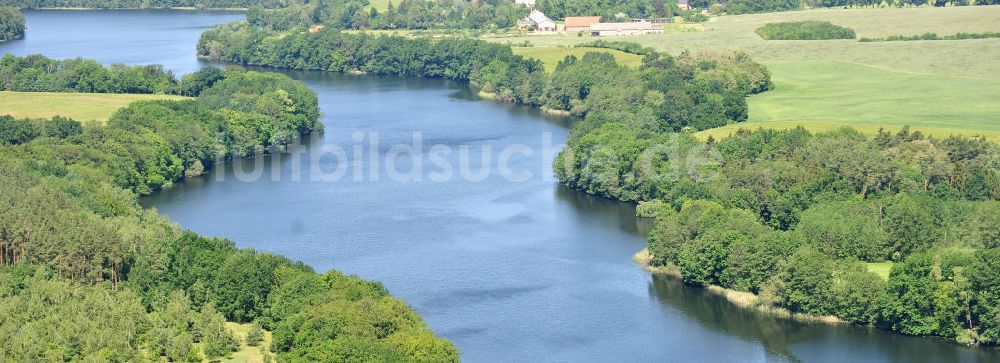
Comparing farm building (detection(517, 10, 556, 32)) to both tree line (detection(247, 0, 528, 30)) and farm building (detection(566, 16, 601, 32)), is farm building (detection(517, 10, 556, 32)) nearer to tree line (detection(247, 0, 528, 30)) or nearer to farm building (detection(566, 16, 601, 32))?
tree line (detection(247, 0, 528, 30))

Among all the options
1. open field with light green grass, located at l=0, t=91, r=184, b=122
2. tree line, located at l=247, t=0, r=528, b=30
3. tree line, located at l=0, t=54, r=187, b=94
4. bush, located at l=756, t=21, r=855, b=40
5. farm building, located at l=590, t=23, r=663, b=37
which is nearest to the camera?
open field with light green grass, located at l=0, t=91, r=184, b=122

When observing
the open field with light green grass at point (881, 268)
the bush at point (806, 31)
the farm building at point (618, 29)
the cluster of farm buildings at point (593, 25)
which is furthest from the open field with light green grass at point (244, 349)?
the farm building at point (618, 29)

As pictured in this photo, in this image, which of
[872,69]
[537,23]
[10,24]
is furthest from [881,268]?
[10,24]

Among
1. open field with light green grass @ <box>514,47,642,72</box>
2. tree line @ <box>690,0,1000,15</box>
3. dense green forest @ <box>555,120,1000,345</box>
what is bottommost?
dense green forest @ <box>555,120,1000,345</box>

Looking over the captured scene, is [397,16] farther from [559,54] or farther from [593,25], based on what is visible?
[559,54]

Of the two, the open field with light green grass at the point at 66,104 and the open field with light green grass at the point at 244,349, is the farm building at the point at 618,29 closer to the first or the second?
the open field with light green grass at the point at 66,104

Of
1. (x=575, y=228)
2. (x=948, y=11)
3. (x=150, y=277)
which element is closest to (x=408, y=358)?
(x=150, y=277)

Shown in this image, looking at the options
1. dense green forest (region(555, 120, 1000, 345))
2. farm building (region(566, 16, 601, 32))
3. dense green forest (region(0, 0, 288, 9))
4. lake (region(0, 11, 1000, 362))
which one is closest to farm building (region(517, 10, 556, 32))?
farm building (region(566, 16, 601, 32))

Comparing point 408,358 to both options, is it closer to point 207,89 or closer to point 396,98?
point 207,89
